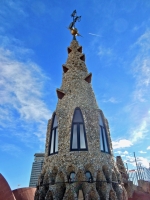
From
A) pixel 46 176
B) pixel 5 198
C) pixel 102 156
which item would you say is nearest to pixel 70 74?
pixel 102 156

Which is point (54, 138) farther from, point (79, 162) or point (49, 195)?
point (49, 195)

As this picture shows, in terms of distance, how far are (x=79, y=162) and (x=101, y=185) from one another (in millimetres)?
1383

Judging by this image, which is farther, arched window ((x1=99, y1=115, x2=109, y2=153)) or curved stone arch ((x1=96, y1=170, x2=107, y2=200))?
arched window ((x1=99, y1=115, x2=109, y2=153))

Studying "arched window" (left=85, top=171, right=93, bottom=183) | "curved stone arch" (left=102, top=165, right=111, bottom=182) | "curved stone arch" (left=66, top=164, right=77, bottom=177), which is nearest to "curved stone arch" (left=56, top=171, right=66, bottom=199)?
"curved stone arch" (left=66, top=164, right=77, bottom=177)

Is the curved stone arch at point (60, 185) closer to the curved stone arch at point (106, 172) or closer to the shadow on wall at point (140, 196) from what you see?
the curved stone arch at point (106, 172)

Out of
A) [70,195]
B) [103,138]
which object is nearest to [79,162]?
[70,195]

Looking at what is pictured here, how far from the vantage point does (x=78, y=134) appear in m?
9.02

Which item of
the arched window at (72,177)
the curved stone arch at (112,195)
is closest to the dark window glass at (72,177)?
the arched window at (72,177)

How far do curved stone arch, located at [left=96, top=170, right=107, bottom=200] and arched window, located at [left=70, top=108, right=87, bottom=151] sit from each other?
1.38 m

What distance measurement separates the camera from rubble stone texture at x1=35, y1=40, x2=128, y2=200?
7.59 m

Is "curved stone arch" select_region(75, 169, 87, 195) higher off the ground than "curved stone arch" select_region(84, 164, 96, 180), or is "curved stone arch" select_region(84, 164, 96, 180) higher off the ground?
"curved stone arch" select_region(84, 164, 96, 180)

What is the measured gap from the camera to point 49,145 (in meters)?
9.65

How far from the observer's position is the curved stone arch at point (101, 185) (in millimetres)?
7602

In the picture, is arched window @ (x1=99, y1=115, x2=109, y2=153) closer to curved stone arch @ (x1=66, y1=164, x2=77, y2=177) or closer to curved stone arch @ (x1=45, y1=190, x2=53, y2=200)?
curved stone arch @ (x1=66, y1=164, x2=77, y2=177)
